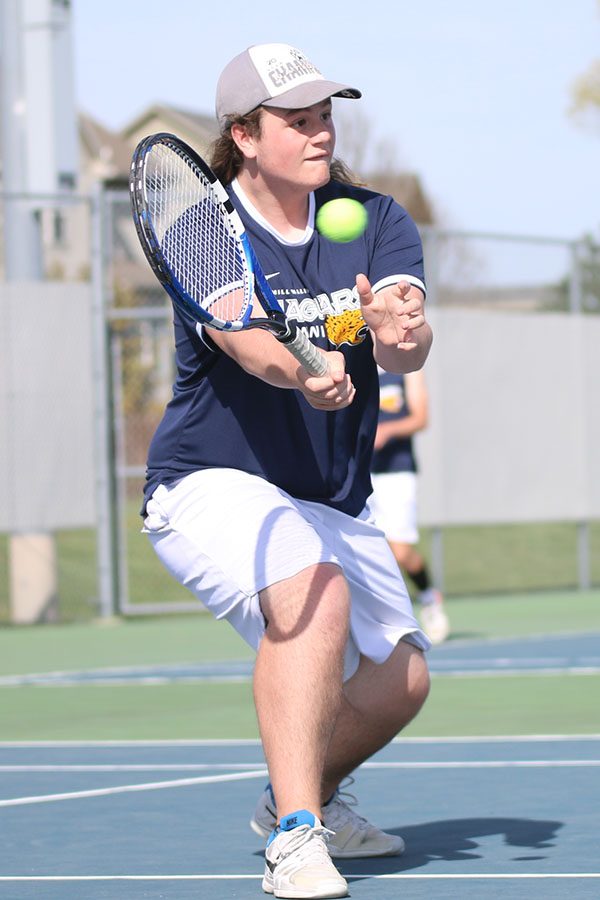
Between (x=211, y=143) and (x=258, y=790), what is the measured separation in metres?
2.15

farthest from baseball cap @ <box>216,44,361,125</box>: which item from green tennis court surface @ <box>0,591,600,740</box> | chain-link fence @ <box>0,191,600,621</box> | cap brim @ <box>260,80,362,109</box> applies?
chain-link fence @ <box>0,191,600,621</box>

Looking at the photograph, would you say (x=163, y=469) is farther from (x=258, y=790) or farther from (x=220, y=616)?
(x=258, y=790)

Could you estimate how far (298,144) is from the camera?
14.9 ft

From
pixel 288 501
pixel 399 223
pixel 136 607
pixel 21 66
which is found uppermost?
pixel 21 66

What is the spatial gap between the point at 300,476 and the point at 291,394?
0.20 meters

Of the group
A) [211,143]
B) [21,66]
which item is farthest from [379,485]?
[211,143]

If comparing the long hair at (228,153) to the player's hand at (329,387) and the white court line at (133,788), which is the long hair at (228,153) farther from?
the white court line at (133,788)

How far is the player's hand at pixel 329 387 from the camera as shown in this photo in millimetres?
4031

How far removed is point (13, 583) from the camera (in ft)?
43.9

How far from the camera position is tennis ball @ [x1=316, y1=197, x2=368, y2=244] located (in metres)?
4.53

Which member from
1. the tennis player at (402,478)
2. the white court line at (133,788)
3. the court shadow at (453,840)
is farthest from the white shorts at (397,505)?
the court shadow at (453,840)

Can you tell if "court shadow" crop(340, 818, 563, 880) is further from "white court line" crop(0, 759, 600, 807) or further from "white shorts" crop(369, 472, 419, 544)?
"white shorts" crop(369, 472, 419, 544)

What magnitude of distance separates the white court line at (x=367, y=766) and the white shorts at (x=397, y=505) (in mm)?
4941

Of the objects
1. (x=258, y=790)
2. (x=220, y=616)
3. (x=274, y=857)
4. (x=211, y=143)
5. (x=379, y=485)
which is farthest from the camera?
(x=379, y=485)
